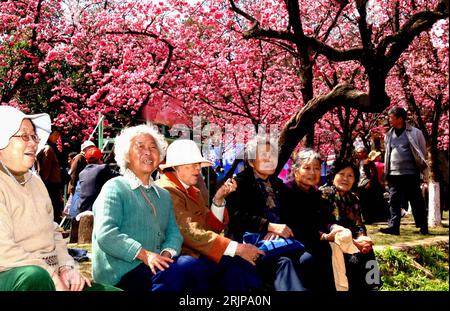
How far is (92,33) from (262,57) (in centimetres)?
397

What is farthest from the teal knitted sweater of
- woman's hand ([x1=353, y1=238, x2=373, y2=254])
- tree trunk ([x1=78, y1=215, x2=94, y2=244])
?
tree trunk ([x1=78, y1=215, x2=94, y2=244])

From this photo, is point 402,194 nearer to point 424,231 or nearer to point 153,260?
point 424,231

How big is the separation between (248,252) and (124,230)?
818mm

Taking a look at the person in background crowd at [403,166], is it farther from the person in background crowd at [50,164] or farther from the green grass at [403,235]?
the person in background crowd at [50,164]

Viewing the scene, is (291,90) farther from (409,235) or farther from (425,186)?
(409,235)

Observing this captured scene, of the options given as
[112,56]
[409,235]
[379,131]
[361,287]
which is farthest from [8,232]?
[379,131]

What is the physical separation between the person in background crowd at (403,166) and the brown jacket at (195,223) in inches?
170

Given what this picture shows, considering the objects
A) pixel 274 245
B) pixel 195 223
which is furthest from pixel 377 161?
pixel 195 223

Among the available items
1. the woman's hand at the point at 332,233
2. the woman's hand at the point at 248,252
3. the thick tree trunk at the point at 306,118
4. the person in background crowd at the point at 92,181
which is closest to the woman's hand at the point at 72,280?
the woman's hand at the point at 248,252

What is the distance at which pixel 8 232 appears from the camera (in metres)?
2.38

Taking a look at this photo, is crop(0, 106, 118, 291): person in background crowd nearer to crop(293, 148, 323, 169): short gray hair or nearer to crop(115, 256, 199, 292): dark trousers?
crop(115, 256, 199, 292): dark trousers
